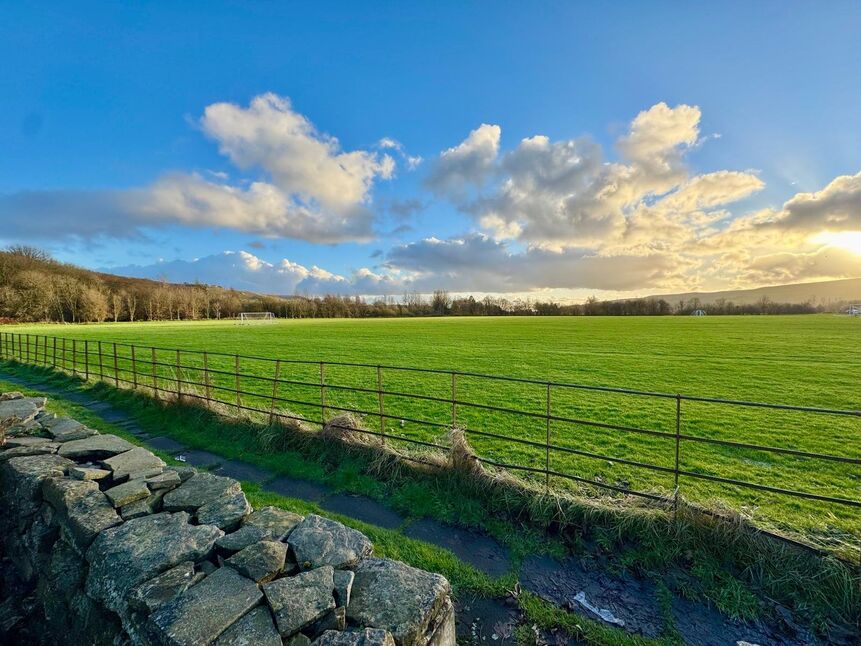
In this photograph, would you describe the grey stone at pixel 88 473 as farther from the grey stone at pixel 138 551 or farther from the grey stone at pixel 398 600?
the grey stone at pixel 398 600

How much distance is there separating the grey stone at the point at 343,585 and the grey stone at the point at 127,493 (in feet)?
8.11

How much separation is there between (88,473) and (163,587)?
253 cm

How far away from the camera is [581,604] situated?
11.1 ft

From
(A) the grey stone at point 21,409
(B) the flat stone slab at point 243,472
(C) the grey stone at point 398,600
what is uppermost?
(A) the grey stone at point 21,409

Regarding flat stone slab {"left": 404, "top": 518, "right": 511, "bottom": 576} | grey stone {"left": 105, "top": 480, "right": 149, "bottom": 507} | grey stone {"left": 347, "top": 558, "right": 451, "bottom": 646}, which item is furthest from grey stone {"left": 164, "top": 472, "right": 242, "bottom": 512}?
flat stone slab {"left": 404, "top": 518, "right": 511, "bottom": 576}

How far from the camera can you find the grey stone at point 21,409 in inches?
249

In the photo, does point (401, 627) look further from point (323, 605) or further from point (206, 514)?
point (206, 514)

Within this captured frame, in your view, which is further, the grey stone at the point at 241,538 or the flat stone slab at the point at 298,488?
the flat stone slab at the point at 298,488

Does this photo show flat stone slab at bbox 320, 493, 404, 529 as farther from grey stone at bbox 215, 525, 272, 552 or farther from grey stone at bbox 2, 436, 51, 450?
grey stone at bbox 2, 436, 51, 450

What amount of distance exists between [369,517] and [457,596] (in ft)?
5.55

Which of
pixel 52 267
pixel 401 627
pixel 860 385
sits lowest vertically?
pixel 860 385

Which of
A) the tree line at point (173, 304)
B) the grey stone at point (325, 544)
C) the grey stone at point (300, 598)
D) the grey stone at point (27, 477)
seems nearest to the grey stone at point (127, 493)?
the grey stone at point (27, 477)

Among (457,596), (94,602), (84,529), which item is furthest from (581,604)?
(84,529)

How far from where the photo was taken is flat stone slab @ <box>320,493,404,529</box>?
4.76 metres
